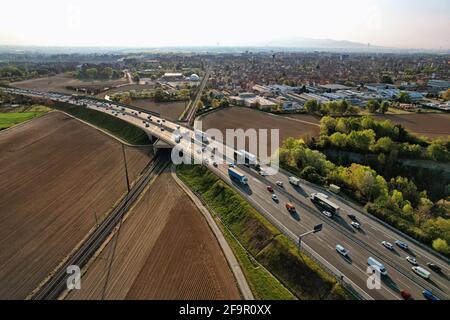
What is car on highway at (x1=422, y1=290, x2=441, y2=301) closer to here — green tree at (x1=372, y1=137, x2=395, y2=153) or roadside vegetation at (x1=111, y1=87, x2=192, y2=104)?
green tree at (x1=372, y1=137, x2=395, y2=153)

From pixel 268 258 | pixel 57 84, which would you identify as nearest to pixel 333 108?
pixel 268 258

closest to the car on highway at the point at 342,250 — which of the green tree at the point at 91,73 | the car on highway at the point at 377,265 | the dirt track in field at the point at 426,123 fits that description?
the car on highway at the point at 377,265

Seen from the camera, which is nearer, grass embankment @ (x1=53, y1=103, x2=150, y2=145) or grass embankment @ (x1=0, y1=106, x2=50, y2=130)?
grass embankment @ (x1=53, y1=103, x2=150, y2=145)

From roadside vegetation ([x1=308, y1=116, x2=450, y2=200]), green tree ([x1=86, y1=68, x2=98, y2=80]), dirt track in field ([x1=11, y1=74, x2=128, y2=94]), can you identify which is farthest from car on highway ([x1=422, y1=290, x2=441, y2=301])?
green tree ([x1=86, y1=68, x2=98, y2=80])

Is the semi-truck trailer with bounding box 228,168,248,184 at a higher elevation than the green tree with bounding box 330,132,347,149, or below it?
below

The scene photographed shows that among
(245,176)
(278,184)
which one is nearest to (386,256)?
(278,184)

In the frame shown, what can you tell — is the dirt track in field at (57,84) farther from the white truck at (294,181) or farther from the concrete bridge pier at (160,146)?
the white truck at (294,181)
